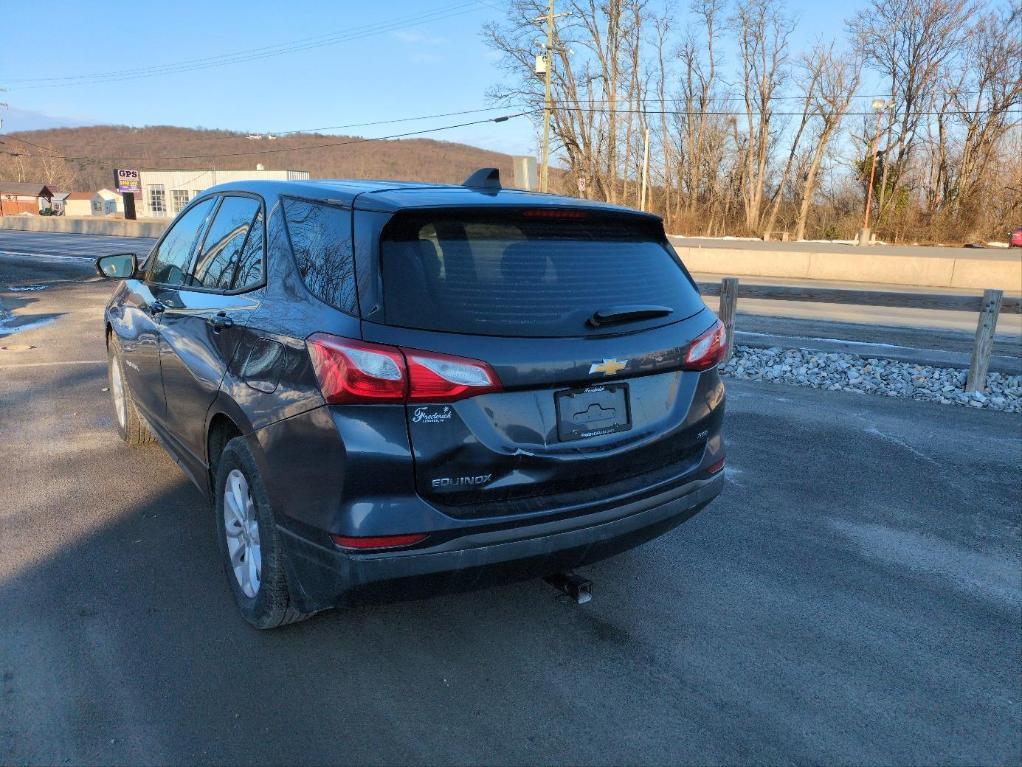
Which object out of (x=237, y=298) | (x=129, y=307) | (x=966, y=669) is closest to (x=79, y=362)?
(x=129, y=307)

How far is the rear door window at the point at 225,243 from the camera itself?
11.2 feet

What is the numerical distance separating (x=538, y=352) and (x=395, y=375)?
0.49 m

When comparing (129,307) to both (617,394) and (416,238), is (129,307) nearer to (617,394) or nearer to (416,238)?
(416,238)

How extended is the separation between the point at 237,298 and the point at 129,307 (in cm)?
202

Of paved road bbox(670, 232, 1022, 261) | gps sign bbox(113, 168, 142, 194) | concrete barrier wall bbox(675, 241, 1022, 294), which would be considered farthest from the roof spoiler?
gps sign bbox(113, 168, 142, 194)

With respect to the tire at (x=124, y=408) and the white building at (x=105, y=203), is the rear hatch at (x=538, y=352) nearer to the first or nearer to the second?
the tire at (x=124, y=408)

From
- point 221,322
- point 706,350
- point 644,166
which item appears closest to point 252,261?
point 221,322

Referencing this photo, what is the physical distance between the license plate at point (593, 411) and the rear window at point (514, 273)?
0.22 m

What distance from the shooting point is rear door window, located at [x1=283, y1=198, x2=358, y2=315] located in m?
2.57

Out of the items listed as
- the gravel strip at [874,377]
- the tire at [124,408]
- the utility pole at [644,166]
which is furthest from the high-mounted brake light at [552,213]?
the utility pole at [644,166]

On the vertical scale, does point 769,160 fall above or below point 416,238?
above

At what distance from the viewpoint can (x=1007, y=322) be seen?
13.8 m

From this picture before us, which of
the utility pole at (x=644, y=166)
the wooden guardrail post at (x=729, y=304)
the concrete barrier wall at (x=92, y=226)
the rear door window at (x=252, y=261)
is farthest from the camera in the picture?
the utility pole at (x=644, y=166)

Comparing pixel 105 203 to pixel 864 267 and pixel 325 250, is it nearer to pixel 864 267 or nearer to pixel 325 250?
pixel 864 267
